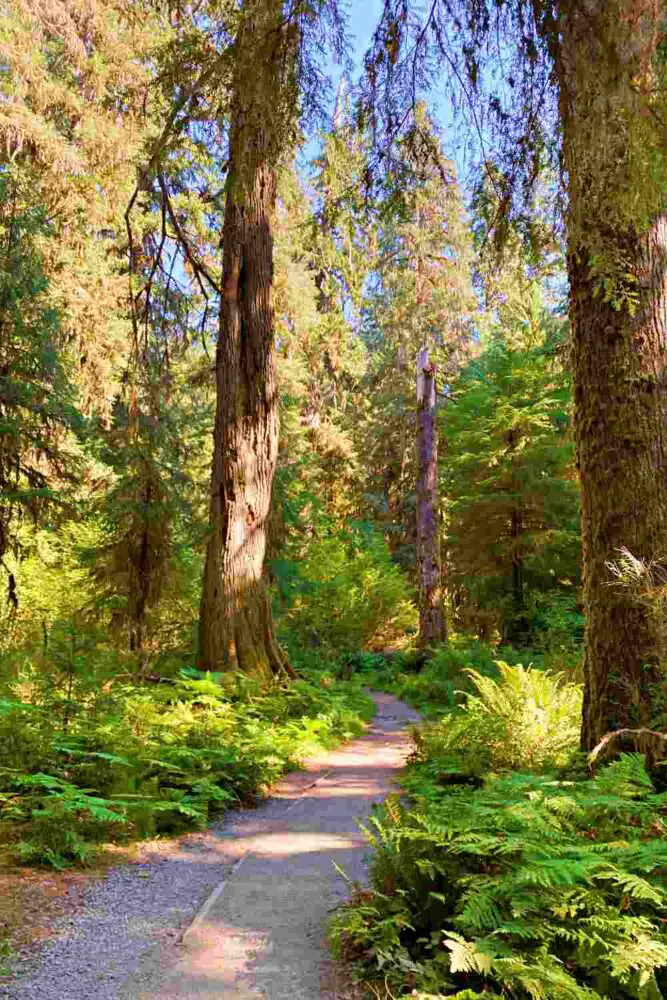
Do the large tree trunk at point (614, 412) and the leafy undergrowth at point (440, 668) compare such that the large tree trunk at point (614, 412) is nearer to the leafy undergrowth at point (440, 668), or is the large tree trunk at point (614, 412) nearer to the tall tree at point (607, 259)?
the tall tree at point (607, 259)

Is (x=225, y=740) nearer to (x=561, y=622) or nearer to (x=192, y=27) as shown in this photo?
(x=192, y=27)

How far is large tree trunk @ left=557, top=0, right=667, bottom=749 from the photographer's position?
174 inches

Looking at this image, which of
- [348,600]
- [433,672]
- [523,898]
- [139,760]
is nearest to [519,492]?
[433,672]

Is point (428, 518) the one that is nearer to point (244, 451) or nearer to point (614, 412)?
point (244, 451)

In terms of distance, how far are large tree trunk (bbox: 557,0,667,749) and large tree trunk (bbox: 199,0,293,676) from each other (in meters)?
4.73

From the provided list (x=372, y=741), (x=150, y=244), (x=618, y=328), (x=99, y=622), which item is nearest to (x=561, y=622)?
(x=372, y=741)

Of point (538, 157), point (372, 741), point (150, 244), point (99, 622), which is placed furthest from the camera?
point (150, 244)

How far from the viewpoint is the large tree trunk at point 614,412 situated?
442cm

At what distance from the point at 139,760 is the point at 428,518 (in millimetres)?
12214

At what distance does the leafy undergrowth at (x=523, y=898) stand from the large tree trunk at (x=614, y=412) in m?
0.74

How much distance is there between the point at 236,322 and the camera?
30.9 ft

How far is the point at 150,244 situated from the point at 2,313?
19.2 ft

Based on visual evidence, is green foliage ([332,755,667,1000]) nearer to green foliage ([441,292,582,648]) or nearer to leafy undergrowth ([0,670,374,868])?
leafy undergrowth ([0,670,374,868])

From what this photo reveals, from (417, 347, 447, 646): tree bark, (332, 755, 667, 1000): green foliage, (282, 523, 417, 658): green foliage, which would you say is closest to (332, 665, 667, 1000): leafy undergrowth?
(332, 755, 667, 1000): green foliage
